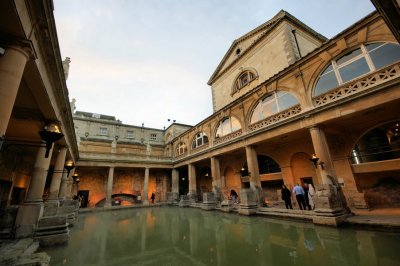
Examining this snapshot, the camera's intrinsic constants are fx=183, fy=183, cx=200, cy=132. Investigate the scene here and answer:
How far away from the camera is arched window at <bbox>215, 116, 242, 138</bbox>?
14855 mm

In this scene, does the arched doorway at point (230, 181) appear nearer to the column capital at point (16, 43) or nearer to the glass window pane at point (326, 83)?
the glass window pane at point (326, 83)

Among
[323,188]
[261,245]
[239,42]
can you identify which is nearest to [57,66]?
[261,245]

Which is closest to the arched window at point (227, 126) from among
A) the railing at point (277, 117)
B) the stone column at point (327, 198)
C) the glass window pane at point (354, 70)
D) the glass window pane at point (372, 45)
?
the railing at point (277, 117)

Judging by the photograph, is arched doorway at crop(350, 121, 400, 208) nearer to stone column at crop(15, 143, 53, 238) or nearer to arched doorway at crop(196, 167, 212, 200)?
stone column at crop(15, 143, 53, 238)

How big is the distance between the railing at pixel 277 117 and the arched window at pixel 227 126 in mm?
1838

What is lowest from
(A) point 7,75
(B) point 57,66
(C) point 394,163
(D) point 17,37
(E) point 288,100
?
(C) point 394,163

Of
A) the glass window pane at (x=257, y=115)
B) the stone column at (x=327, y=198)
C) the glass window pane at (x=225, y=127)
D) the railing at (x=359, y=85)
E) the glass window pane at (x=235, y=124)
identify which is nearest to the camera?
the stone column at (x=327, y=198)

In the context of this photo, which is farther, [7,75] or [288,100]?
[288,100]

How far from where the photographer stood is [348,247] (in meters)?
4.49

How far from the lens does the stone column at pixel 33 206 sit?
5.94 metres

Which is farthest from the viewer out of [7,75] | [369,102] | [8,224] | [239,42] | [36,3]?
[239,42]

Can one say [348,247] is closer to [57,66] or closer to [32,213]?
[57,66]

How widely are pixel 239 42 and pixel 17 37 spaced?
60.0ft

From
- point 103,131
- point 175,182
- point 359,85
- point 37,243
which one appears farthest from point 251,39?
point 103,131
